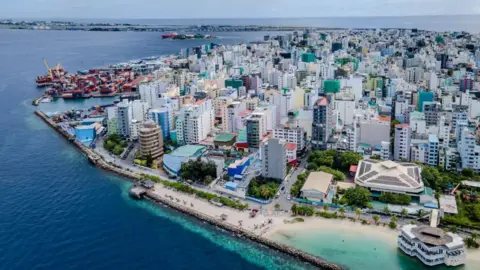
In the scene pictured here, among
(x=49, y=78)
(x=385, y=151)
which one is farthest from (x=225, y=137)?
(x=49, y=78)

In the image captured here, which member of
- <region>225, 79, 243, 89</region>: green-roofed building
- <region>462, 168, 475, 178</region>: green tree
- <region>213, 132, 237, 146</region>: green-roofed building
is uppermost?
<region>225, 79, 243, 89</region>: green-roofed building

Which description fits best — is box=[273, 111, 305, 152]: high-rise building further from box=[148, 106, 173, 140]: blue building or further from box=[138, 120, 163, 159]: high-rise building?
box=[148, 106, 173, 140]: blue building

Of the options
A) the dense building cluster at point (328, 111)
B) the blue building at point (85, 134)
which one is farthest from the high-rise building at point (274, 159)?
the blue building at point (85, 134)

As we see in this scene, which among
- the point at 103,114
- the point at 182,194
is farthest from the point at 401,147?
the point at 103,114

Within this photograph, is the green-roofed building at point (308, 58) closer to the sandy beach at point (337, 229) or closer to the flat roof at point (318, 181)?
the flat roof at point (318, 181)

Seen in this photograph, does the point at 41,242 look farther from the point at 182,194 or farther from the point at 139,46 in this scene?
the point at 139,46

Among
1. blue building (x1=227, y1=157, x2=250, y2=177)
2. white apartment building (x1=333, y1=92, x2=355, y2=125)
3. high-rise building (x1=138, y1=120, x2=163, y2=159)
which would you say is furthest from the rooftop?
high-rise building (x1=138, y1=120, x2=163, y2=159)
